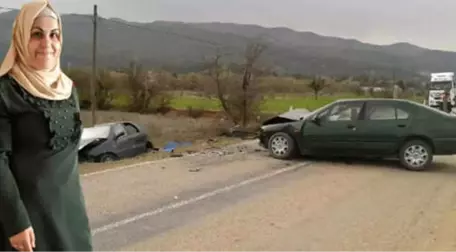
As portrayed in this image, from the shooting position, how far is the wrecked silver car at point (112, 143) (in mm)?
16109

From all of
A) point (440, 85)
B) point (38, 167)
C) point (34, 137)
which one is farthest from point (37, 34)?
point (440, 85)

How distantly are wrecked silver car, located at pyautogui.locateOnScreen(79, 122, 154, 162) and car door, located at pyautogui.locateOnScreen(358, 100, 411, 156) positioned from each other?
7.15 meters

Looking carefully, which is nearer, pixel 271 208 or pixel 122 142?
pixel 271 208

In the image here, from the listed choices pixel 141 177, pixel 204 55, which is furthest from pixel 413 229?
pixel 204 55

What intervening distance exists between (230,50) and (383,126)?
1473 cm

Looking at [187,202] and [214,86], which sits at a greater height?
[214,86]

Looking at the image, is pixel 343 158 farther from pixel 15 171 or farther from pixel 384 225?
pixel 15 171

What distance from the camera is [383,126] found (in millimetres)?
13227

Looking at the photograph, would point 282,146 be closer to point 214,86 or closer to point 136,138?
point 136,138

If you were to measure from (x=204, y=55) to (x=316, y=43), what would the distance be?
364 ft

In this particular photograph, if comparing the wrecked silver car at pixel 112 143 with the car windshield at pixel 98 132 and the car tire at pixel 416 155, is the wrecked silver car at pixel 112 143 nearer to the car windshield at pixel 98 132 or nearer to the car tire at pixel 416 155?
the car windshield at pixel 98 132

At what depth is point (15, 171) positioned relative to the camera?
2441 millimetres

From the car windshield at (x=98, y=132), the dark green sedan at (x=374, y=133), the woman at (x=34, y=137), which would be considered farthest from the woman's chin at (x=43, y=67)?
the car windshield at (x=98, y=132)

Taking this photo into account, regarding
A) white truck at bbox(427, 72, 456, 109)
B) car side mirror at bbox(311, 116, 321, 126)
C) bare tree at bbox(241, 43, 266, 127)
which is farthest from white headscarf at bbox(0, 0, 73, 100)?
white truck at bbox(427, 72, 456, 109)
